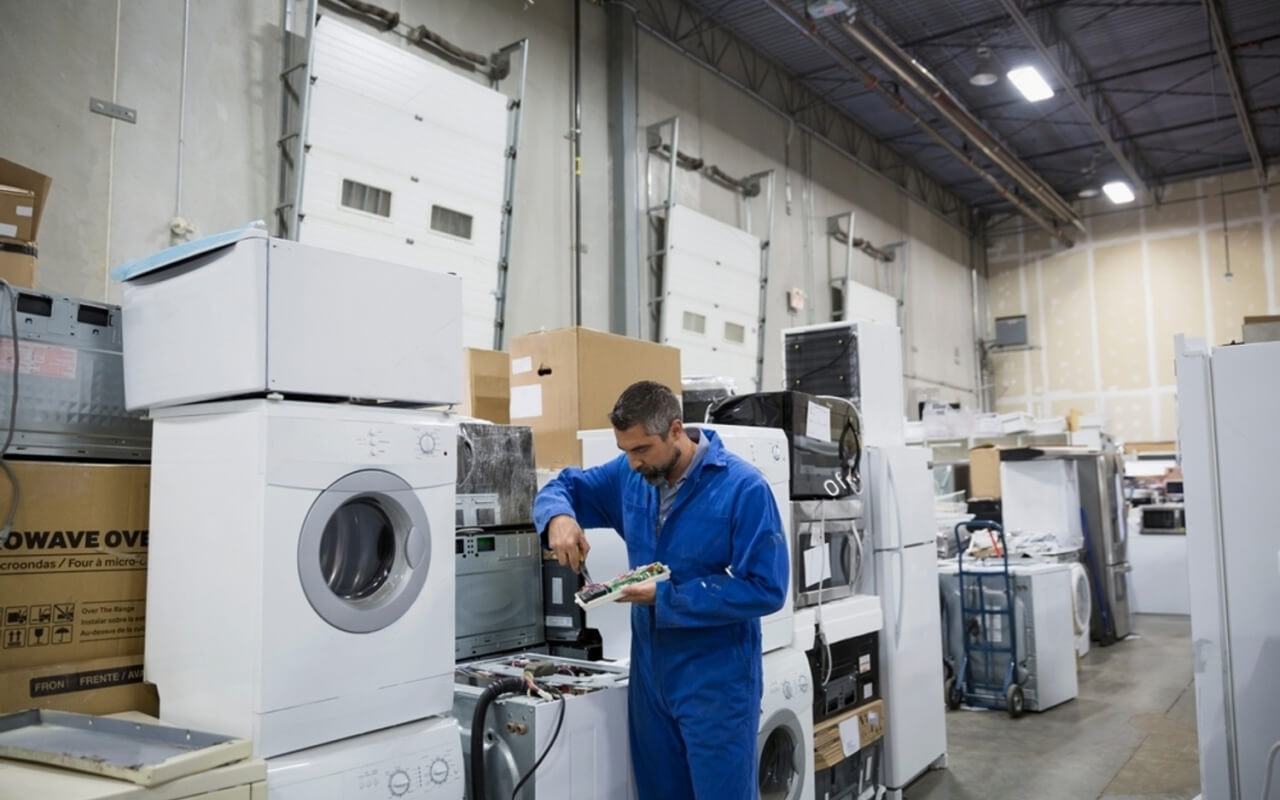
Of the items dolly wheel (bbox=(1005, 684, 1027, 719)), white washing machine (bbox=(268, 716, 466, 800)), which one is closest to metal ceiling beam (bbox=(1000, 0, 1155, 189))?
dolly wheel (bbox=(1005, 684, 1027, 719))

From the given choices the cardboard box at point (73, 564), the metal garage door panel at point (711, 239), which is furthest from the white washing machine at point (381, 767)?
the metal garage door panel at point (711, 239)

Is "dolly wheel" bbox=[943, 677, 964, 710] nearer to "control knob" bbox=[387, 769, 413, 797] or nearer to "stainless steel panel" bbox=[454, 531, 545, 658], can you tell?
"stainless steel panel" bbox=[454, 531, 545, 658]

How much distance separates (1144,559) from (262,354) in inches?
404

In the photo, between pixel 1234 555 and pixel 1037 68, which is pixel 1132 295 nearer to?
pixel 1037 68

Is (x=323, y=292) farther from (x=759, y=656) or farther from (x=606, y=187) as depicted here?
(x=606, y=187)

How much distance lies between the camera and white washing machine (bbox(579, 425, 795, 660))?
3113 mm

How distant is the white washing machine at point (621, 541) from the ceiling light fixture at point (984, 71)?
7.04m

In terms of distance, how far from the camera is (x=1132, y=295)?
1360cm

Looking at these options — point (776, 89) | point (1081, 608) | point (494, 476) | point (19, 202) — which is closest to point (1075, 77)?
point (776, 89)

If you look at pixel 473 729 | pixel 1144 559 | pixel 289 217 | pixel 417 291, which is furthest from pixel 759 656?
pixel 1144 559

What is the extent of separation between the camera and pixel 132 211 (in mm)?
4137

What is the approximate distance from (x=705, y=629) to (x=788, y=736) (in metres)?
1.02

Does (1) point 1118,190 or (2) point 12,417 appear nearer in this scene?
(2) point 12,417

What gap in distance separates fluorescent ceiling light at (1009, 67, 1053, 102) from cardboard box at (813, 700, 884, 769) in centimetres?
611
